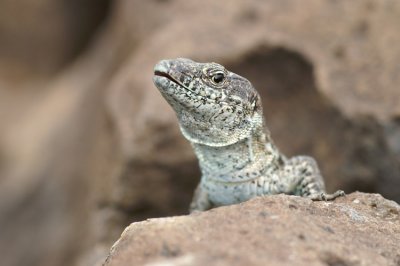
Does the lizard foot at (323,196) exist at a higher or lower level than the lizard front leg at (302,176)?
lower

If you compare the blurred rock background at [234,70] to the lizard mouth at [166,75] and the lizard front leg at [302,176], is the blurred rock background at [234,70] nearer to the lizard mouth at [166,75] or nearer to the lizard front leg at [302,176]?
the lizard front leg at [302,176]

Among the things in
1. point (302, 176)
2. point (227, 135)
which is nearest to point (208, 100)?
point (227, 135)

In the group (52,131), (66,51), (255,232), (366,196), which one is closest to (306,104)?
(366,196)

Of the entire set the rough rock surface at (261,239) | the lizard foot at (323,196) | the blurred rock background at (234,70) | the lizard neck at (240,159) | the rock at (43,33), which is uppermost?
the rock at (43,33)

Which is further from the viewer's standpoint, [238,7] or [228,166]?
[238,7]

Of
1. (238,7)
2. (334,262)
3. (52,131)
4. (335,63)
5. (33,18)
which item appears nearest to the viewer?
(334,262)

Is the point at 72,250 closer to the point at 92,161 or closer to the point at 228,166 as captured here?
the point at 92,161

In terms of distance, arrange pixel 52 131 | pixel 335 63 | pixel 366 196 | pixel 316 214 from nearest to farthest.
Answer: pixel 316 214
pixel 366 196
pixel 335 63
pixel 52 131

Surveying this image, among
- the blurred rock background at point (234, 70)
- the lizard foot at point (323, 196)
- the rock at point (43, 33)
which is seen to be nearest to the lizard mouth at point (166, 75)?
the lizard foot at point (323, 196)
